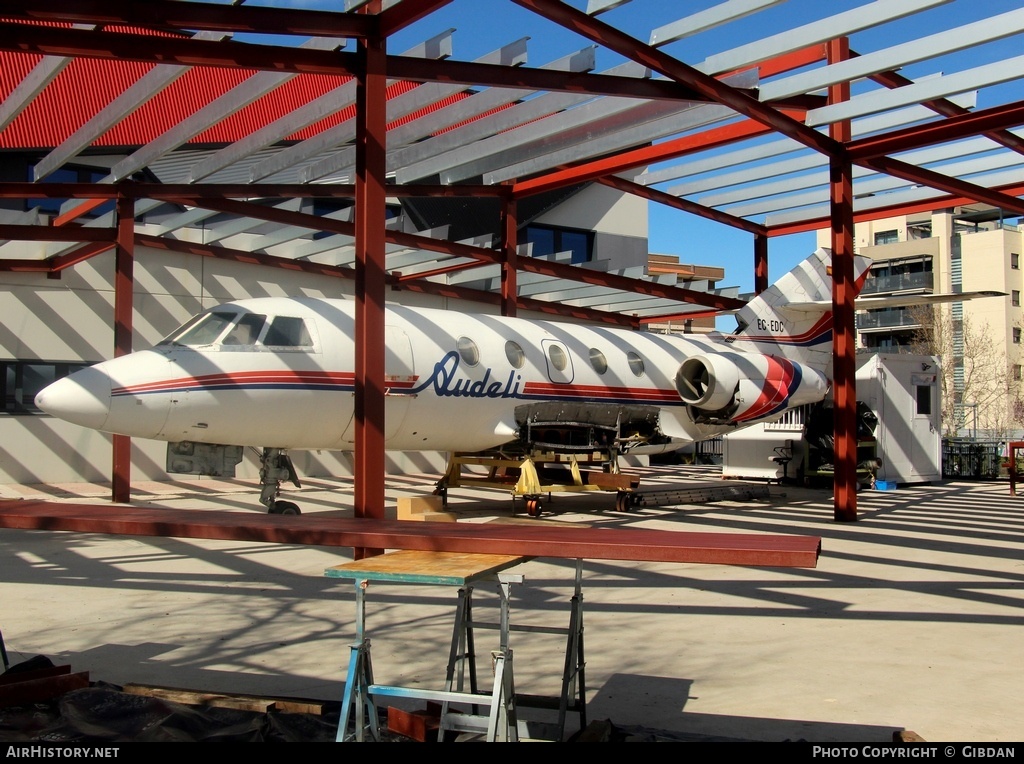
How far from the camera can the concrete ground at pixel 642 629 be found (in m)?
5.62

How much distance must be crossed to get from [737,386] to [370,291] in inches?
345

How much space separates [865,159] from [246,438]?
32.3 feet

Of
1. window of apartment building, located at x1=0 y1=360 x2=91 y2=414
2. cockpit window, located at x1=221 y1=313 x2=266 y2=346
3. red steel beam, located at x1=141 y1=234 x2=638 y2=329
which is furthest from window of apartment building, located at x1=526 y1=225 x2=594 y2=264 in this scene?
cockpit window, located at x1=221 y1=313 x2=266 y2=346

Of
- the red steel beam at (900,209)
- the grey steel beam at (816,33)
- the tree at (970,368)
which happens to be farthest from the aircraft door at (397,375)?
the tree at (970,368)

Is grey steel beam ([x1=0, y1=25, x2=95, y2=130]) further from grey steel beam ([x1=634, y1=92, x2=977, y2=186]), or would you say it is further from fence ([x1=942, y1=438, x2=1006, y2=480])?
fence ([x1=942, y1=438, x2=1006, y2=480])

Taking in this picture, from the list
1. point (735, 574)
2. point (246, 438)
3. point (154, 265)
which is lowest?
point (735, 574)

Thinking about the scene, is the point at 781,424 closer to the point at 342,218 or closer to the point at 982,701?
the point at 342,218

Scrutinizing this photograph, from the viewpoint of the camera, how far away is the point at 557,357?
15438mm

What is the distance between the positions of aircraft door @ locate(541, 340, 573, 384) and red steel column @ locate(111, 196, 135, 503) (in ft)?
21.8

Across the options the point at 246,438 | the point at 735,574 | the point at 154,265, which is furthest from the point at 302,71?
the point at 154,265

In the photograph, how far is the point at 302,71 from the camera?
9.95 metres

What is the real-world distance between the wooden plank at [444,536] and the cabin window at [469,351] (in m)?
7.61

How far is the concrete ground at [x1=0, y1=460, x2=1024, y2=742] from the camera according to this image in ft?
18.4

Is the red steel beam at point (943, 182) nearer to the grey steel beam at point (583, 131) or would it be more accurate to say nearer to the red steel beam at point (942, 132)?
the red steel beam at point (942, 132)
